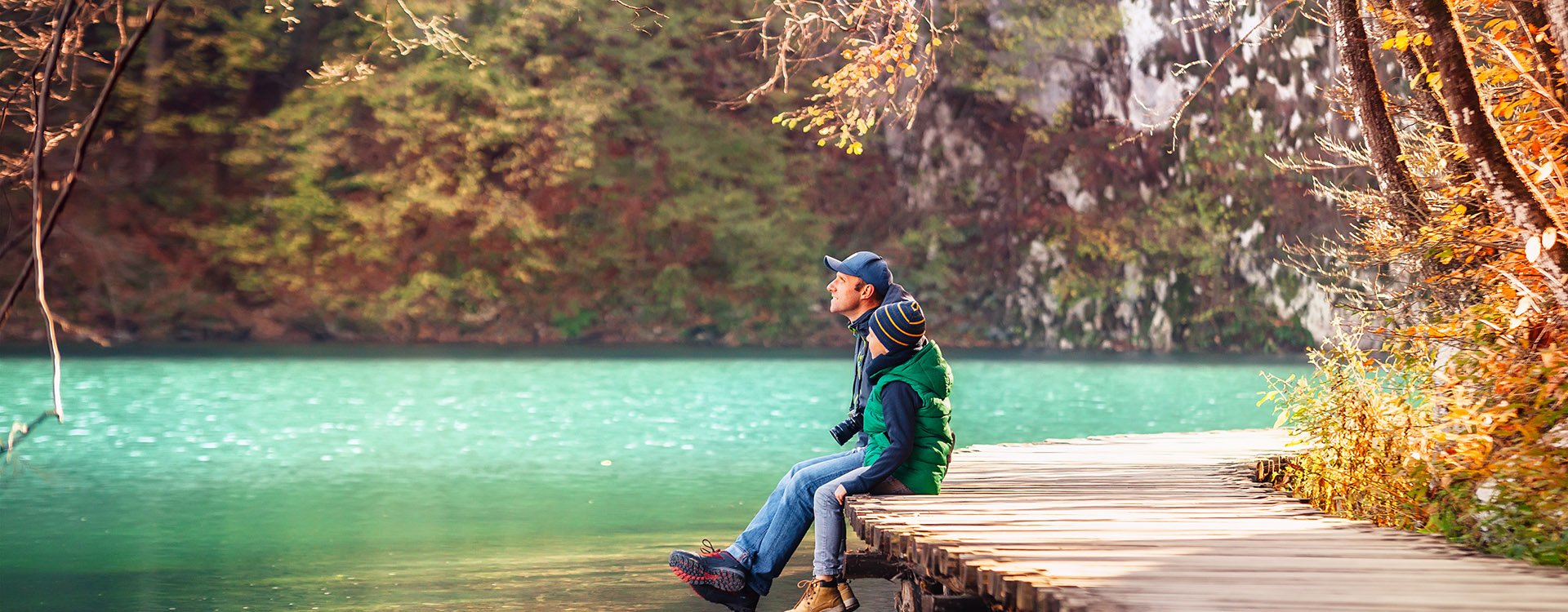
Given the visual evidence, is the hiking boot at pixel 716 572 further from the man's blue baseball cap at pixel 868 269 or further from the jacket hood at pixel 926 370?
the man's blue baseball cap at pixel 868 269

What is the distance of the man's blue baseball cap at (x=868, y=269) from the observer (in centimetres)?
528

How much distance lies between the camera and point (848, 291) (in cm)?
531

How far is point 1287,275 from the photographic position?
30734mm

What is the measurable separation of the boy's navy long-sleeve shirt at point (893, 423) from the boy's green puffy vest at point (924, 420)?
0.02 meters

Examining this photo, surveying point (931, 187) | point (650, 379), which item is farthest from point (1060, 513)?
point (931, 187)

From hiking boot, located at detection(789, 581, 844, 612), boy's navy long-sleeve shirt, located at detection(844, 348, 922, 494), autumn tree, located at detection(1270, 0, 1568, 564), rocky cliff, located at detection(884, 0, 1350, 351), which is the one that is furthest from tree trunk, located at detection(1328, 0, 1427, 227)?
rocky cliff, located at detection(884, 0, 1350, 351)

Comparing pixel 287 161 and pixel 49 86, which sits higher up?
pixel 287 161

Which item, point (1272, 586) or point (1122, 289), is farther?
point (1122, 289)

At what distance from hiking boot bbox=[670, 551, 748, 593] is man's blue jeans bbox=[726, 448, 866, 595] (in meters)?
0.03

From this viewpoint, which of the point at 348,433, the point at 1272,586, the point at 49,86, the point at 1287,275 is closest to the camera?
the point at 49,86

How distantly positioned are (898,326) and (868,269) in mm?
243

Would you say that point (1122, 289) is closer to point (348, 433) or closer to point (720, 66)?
point (720, 66)

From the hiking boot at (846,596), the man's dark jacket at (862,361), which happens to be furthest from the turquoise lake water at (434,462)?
the man's dark jacket at (862,361)

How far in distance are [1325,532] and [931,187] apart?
30025 millimetres
